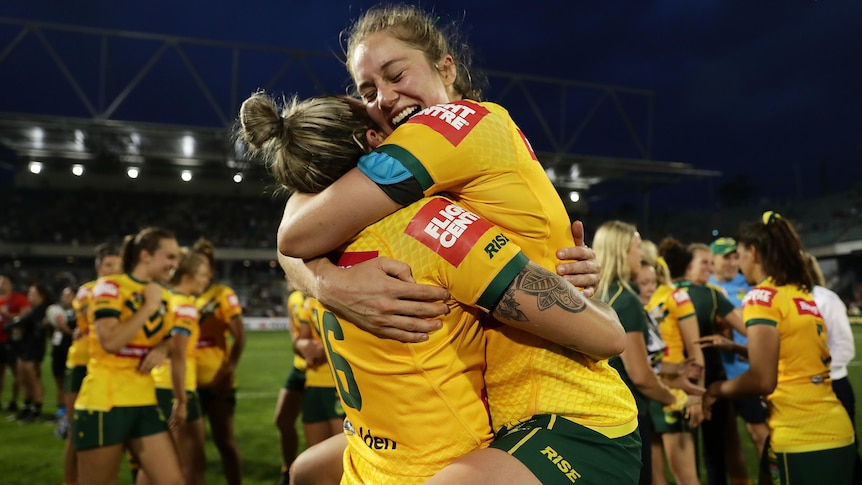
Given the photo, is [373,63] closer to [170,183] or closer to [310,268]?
[310,268]

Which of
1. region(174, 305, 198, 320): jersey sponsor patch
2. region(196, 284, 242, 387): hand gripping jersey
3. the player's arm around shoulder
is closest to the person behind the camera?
the player's arm around shoulder

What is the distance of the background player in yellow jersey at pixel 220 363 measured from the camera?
6117 mm

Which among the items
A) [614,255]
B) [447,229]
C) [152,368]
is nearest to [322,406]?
[152,368]

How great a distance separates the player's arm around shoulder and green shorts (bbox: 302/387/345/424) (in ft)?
15.8

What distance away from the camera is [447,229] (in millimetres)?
1590

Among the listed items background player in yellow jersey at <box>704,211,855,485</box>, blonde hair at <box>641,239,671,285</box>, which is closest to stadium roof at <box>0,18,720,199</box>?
background player in yellow jersey at <box>704,211,855,485</box>

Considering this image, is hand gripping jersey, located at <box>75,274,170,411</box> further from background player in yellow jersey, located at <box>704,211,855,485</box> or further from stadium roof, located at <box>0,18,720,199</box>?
background player in yellow jersey, located at <box>704,211,855,485</box>

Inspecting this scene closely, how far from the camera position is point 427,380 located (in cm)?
164

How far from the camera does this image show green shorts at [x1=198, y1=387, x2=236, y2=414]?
251 inches

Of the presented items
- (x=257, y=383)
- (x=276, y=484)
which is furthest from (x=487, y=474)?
(x=257, y=383)

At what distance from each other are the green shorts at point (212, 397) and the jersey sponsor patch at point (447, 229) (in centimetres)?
537

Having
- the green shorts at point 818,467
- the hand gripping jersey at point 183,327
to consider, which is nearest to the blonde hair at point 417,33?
the green shorts at point 818,467

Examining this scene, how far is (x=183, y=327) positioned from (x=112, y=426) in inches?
43.0

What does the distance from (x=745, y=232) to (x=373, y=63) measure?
348 centimetres
